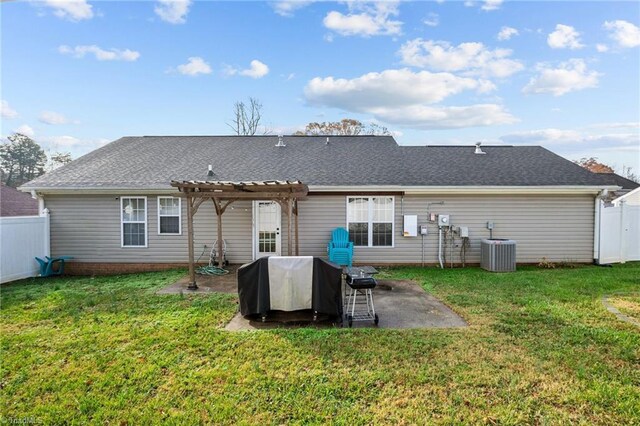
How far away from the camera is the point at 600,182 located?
30.6 feet

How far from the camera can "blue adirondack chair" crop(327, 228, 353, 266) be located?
8938mm

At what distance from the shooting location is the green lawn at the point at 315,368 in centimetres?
283

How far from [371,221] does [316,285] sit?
5.07m

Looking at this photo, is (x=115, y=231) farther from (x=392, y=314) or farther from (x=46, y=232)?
(x=392, y=314)

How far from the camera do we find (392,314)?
539 centimetres

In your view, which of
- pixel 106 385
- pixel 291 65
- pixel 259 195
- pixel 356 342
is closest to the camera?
pixel 106 385

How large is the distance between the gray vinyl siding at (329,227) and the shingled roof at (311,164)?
55 centimetres

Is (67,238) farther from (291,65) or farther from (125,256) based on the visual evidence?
(291,65)

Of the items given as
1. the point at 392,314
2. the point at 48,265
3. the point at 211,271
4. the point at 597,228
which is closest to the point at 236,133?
the point at 48,265

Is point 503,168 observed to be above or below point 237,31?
below

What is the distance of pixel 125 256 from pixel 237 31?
879 cm

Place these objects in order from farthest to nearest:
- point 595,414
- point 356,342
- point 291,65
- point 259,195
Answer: point 291,65
point 259,195
point 356,342
point 595,414

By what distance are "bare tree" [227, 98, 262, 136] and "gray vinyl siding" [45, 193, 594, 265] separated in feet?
61.2

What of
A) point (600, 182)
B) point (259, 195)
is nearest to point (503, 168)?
point (600, 182)
